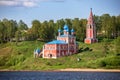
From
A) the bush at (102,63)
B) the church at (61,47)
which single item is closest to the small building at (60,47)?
the church at (61,47)

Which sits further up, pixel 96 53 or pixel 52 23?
pixel 52 23

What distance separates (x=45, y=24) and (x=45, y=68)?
126 feet

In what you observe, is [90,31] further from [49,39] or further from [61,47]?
[49,39]

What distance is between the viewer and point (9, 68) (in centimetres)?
12169

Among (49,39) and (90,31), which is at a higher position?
(90,31)

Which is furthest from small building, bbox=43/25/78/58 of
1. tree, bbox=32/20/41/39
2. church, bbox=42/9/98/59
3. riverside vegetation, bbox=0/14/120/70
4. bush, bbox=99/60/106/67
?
tree, bbox=32/20/41/39

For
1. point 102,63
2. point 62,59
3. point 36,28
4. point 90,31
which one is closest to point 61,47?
point 62,59

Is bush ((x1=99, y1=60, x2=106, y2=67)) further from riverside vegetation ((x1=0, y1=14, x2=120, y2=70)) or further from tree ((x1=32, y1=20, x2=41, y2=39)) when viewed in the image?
tree ((x1=32, y1=20, x2=41, y2=39))

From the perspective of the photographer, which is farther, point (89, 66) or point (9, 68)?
point (9, 68)

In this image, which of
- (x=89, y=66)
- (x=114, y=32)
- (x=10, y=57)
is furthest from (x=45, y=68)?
(x=114, y=32)

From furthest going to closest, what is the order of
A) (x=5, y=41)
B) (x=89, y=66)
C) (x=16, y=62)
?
1. (x=5, y=41)
2. (x=16, y=62)
3. (x=89, y=66)

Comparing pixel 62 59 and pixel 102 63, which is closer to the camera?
pixel 102 63

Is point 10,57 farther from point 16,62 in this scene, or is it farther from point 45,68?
point 45,68

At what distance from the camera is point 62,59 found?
118m
